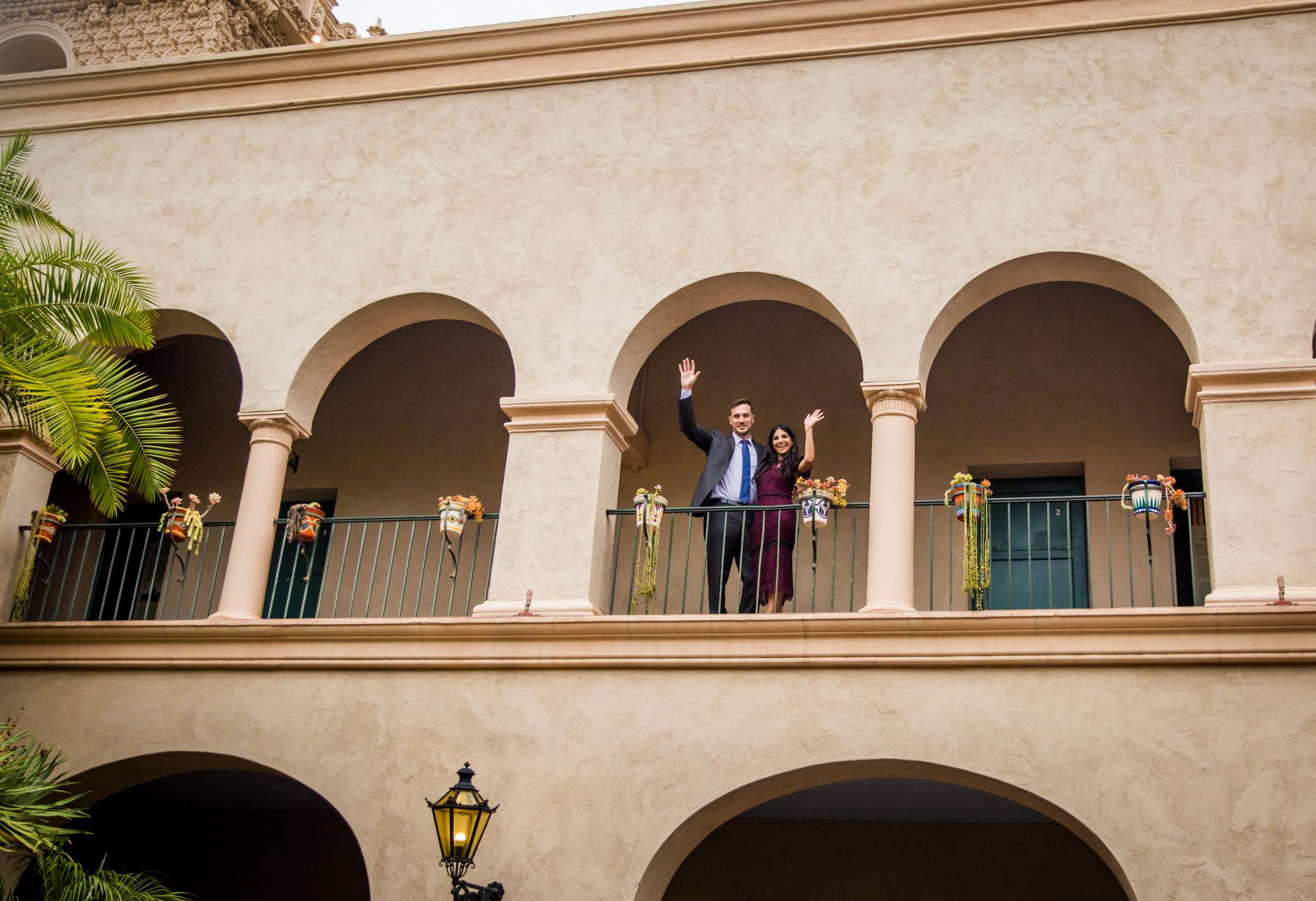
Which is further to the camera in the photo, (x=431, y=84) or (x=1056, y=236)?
(x=431, y=84)

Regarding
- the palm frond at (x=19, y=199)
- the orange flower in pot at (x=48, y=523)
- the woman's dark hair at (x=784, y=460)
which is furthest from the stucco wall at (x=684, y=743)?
the palm frond at (x=19, y=199)

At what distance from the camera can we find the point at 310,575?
13344 millimetres

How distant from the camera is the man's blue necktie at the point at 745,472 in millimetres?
10953

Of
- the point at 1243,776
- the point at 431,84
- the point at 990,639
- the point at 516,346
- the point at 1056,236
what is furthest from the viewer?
the point at 431,84

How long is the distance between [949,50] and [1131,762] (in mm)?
5370

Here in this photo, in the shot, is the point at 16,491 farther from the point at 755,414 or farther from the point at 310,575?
the point at 755,414

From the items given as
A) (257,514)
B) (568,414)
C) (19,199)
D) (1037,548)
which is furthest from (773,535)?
(19,199)

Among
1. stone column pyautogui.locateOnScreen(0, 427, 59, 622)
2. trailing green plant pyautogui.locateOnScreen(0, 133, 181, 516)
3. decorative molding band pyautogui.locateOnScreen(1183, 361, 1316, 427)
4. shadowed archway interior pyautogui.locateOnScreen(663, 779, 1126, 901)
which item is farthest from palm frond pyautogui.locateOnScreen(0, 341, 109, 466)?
decorative molding band pyautogui.locateOnScreen(1183, 361, 1316, 427)

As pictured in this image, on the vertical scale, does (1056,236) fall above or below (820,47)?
below

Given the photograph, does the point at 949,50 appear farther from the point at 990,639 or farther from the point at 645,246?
the point at 990,639

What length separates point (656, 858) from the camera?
30.3 ft

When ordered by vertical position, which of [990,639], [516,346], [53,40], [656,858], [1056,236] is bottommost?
[656,858]

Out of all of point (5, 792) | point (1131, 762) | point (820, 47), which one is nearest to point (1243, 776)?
point (1131, 762)

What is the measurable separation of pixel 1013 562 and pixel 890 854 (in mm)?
2693
